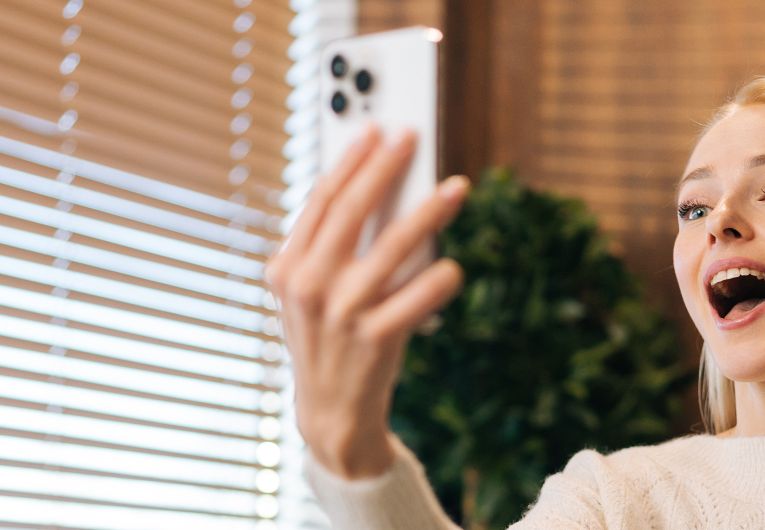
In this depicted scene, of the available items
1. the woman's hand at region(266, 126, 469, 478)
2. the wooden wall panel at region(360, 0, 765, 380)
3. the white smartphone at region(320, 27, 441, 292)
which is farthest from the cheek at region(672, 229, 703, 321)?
the wooden wall panel at region(360, 0, 765, 380)

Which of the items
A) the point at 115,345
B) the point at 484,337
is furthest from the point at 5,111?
the point at 484,337

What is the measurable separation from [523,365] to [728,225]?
1.40m

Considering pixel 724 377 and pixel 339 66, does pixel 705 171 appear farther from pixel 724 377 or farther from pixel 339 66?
pixel 339 66

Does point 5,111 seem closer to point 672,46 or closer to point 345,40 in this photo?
point 345,40

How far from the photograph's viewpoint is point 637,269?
3299 millimetres

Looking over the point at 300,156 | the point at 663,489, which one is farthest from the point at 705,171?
the point at 300,156

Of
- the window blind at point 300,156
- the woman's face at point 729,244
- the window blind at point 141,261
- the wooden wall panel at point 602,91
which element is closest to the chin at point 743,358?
the woman's face at point 729,244

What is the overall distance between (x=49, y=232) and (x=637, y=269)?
5.89ft

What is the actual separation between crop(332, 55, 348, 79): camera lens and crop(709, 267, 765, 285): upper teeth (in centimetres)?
64

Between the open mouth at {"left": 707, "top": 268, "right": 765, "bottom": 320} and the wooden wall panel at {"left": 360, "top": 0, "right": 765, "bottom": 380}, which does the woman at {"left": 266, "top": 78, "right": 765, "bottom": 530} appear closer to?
the open mouth at {"left": 707, "top": 268, "right": 765, "bottom": 320}

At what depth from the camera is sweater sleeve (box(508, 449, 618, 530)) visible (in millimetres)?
1196

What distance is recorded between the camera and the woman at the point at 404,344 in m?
0.70

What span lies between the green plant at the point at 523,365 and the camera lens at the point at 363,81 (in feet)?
5.96

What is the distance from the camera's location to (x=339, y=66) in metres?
0.95
